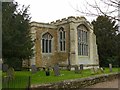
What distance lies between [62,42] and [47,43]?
229 centimetres

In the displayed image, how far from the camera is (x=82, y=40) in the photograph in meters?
A: 37.4

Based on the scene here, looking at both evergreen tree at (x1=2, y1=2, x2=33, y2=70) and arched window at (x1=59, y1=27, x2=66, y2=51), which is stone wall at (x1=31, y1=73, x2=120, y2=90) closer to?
evergreen tree at (x1=2, y1=2, x2=33, y2=70)

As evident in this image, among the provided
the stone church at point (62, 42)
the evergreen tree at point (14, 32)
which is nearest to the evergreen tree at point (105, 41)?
the stone church at point (62, 42)

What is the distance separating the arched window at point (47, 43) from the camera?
3466 centimetres

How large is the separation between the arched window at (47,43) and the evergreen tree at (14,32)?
50.8 feet

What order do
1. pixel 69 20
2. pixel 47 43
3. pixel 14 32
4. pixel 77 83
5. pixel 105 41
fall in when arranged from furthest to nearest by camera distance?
pixel 105 41 < pixel 69 20 < pixel 47 43 < pixel 77 83 < pixel 14 32

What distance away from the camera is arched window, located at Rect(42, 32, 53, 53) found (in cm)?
3466

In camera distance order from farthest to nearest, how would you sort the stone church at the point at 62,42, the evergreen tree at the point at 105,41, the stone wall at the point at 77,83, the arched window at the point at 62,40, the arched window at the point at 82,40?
1. the evergreen tree at the point at 105,41
2. the arched window at the point at 82,40
3. the arched window at the point at 62,40
4. the stone church at the point at 62,42
5. the stone wall at the point at 77,83

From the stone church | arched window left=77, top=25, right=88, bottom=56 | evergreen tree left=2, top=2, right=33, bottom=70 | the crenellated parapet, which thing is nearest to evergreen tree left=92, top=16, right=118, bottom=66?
arched window left=77, top=25, right=88, bottom=56

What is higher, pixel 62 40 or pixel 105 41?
pixel 105 41

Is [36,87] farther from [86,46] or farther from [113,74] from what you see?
→ [86,46]

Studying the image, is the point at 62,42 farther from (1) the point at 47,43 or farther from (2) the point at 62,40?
(1) the point at 47,43

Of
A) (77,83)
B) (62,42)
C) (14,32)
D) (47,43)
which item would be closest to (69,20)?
(62,42)

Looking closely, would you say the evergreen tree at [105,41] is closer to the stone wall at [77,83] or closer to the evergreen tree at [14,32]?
the stone wall at [77,83]
